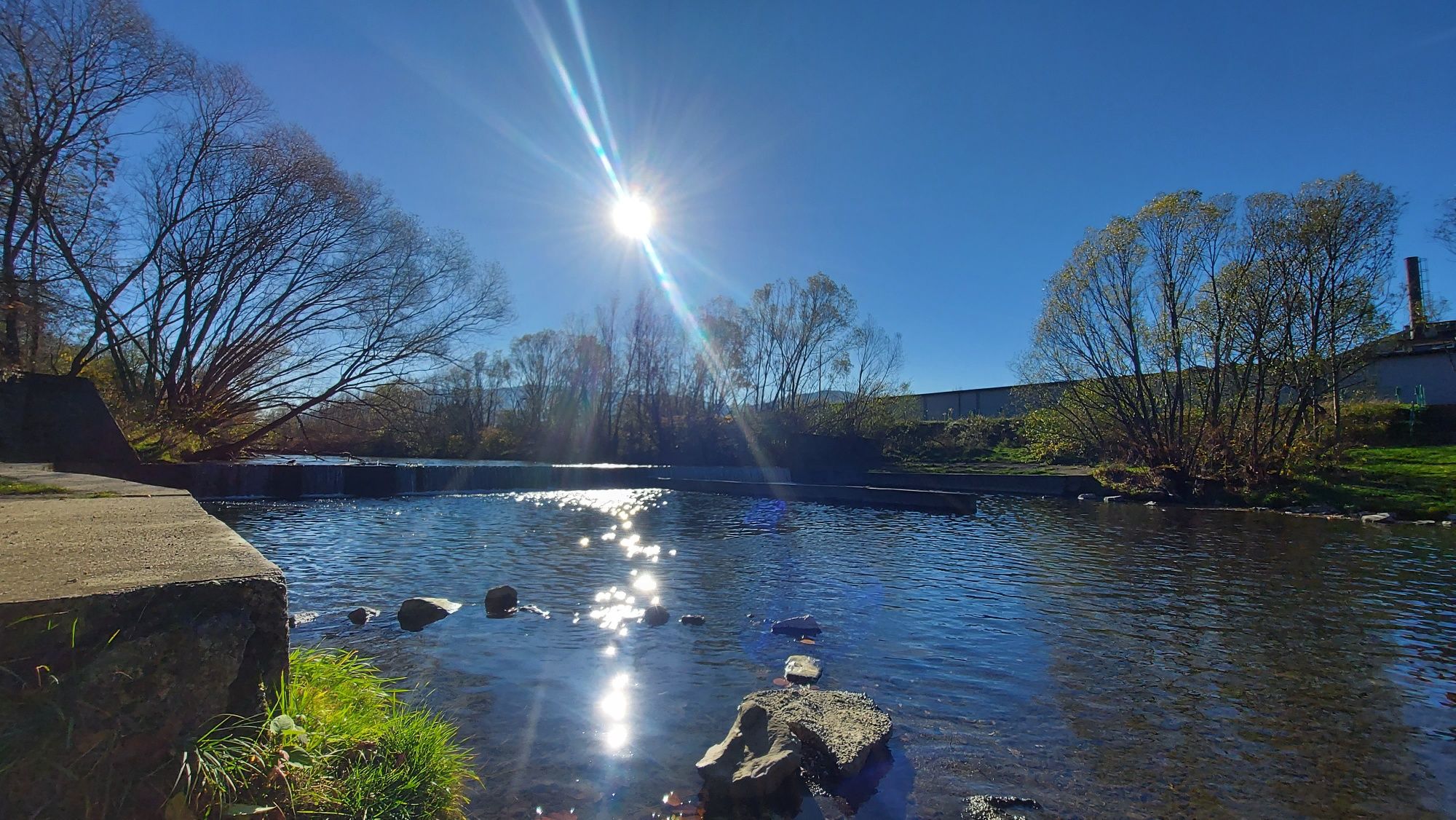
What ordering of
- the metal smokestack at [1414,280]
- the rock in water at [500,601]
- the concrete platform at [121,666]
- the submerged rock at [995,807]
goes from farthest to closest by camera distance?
the metal smokestack at [1414,280]
the rock in water at [500,601]
the submerged rock at [995,807]
the concrete platform at [121,666]

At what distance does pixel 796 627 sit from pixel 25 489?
22.5ft

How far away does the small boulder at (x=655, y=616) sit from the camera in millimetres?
7281

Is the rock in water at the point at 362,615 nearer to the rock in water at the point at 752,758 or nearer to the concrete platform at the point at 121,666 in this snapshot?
the rock in water at the point at 752,758

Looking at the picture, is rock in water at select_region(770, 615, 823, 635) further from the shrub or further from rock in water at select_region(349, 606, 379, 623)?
the shrub

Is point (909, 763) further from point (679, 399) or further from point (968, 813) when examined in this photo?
point (679, 399)

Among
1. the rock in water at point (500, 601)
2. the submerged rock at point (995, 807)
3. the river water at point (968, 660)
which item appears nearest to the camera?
the submerged rock at point (995, 807)

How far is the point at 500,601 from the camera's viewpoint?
24.8 ft

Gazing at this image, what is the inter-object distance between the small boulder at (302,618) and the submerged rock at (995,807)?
20.5 ft

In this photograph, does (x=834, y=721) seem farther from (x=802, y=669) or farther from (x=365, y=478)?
(x=365, y=478)

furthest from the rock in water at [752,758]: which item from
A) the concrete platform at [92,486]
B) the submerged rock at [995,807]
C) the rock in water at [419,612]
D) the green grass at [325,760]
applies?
the concrete platform at [92,486]

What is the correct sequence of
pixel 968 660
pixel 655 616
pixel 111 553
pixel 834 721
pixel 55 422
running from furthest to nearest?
pixel 55 422, pixel 655 616, pixel 968 660, pixel 834 721, pixel 111 553

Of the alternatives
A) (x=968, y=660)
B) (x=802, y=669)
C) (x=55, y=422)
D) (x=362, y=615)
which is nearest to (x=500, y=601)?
(x=362, y=615)

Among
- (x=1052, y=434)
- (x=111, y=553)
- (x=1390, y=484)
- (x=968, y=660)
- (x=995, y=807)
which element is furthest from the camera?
(x=1052, y=434)

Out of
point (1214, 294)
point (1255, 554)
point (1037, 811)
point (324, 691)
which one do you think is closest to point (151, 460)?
point (324, 691)
